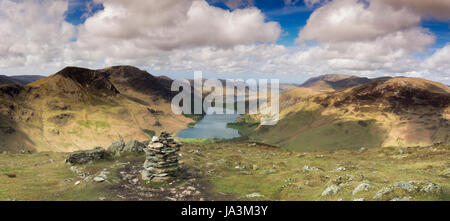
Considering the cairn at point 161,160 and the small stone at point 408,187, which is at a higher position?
the small stone at point 408,187

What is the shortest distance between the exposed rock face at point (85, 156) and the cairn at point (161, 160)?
15089mm

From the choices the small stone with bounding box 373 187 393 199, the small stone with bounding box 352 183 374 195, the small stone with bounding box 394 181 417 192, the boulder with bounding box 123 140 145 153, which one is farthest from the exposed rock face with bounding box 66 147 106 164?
the small stone with bounding box 394 181 417 192

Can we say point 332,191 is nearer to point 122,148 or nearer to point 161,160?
point 161,160

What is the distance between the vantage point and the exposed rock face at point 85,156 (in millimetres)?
41753

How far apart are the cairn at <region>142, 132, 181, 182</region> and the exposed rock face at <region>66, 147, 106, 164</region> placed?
49.5ft

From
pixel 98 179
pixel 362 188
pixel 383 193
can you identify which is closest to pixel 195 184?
A: pixel 98 179

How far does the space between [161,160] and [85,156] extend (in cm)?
1851

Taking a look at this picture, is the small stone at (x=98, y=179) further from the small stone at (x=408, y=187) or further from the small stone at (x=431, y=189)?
the small stone at (x=431, y=189)

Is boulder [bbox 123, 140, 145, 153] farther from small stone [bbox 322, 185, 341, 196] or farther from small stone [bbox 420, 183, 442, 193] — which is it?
small stone [bbox 420, 183, 442, 193]

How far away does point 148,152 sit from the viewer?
1378 inches

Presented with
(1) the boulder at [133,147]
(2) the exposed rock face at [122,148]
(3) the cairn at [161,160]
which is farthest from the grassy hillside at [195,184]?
(1) the boulder at [133,147]

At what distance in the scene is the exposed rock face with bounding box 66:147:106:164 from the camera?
41.8 metres
